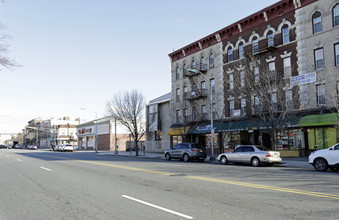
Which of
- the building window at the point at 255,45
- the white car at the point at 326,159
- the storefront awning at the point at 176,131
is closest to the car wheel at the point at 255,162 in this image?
the white car at the point at 326,159

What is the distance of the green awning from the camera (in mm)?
20547

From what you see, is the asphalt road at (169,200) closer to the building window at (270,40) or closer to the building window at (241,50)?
the building window at (270,40)

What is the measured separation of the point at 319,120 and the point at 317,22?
8314 mm

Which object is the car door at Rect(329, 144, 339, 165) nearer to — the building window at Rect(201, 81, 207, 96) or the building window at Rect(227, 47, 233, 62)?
the building window at Rect(227, 47, 233, 62)

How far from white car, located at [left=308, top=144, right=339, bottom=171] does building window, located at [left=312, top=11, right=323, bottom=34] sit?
12611mm

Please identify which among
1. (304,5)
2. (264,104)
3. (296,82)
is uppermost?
(304,5)

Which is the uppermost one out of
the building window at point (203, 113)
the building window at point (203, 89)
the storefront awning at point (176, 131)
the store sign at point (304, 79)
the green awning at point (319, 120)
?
the building window at point (203, 89)

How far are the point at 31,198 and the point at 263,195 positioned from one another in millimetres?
6558

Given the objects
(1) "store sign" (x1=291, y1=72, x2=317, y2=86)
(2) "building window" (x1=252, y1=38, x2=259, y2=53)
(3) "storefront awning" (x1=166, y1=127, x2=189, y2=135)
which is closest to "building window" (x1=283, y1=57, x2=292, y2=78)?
(1) "store sign" (x1=291, y1=72, x2=317, y2=86)

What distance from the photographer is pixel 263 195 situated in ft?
25.9

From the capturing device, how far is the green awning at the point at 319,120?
20.5 m

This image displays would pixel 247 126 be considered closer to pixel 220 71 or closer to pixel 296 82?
pixel 296 82

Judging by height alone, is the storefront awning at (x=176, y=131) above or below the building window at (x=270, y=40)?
below

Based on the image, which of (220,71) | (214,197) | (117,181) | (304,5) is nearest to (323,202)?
(214,197)
